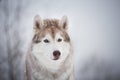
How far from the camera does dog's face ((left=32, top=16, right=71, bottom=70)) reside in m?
2.56

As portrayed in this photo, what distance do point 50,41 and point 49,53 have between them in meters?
Result: 0.14

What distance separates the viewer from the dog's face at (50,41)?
2564 mm

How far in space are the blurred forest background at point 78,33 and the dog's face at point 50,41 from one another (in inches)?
3.1

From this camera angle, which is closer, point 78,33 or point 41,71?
point 41,71

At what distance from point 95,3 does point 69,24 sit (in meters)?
0.43

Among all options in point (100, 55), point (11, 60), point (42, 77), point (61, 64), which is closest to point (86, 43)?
point (100, 55)

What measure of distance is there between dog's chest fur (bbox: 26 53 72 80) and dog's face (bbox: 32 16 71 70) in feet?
0.21

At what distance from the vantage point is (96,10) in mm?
2764

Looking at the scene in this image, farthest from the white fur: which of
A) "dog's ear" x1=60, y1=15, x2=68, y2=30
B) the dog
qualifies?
"dog's ear" x1=60, y1=15, x2=68, y2=30

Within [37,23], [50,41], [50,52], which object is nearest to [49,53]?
[50,52]

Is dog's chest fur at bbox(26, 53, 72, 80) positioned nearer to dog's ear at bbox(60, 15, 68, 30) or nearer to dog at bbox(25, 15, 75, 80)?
dog at bbox(25, 15, 75, 80)

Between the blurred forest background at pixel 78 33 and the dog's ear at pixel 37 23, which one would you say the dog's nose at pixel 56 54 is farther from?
the dog's ear at pixel 37 23

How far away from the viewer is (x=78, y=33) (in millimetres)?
2705

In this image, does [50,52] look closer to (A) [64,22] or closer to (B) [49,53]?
(B) [49,53]
